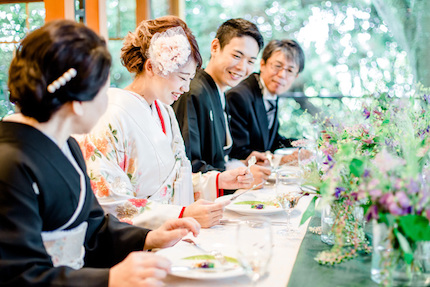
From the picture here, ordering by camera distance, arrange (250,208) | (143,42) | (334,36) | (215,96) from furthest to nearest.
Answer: (334,36) < (215,96) < (143,42) < (250,208)

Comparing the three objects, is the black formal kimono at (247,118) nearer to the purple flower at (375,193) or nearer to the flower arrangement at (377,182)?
the flower arrangement at (377,182)

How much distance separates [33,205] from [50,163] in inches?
4.6

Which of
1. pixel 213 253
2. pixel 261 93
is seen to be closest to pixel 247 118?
pixel 261 93

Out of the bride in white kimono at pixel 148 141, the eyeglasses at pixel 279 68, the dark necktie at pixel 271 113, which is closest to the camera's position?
the bride in white kimono at pixel 148 141

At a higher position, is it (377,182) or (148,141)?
(377,182)

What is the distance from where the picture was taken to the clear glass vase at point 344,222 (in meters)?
1.31

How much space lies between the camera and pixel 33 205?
3.39 ft

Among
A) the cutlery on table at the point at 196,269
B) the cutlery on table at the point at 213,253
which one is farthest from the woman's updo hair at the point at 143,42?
the cutlery on table at the point at 196,269

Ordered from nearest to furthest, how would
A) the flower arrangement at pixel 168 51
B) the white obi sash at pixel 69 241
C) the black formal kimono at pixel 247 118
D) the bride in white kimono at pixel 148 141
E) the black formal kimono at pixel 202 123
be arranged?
the white obi sash at pixel 69 241 < the bride in white kimono at pixel 148 141 < the flower arrangement at pixel 168 51 < the black formal kimono at pixel 202 123 < the black formal kimono at pixel 247 118

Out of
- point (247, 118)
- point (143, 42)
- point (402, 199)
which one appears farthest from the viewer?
point (247, 118)

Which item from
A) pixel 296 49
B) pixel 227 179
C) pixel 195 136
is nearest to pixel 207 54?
pixel 296 49

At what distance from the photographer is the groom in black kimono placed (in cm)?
271

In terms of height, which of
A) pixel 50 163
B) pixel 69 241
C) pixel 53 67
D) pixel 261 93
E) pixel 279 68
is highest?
pixel 53 67

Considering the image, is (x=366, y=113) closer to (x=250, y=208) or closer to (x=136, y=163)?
(x=250, y=208)
